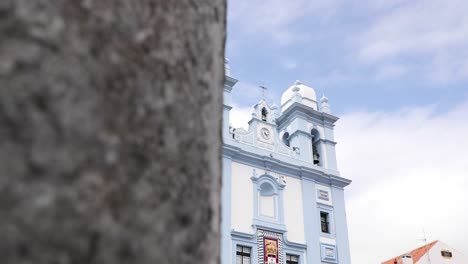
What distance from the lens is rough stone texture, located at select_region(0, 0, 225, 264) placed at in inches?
11.6

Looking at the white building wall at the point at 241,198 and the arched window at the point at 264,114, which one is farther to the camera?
the arched window at the point at 264,114

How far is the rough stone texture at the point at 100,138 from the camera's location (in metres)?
0.29

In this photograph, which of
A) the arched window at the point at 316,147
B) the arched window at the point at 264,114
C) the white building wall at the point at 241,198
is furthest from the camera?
the arched window at the point at 316,147

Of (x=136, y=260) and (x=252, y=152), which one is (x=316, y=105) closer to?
(x=252, y=152)

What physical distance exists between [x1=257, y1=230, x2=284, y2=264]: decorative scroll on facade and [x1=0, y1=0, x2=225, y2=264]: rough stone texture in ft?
32.0

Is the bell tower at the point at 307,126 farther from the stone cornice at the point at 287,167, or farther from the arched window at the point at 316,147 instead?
the stone cornice at the point at 287,167

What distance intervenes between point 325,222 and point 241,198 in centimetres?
243

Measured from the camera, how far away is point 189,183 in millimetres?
383

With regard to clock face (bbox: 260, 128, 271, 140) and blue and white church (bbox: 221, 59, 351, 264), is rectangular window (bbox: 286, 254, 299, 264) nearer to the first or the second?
blue and white church (bbox: 221, 59, 351, 264)

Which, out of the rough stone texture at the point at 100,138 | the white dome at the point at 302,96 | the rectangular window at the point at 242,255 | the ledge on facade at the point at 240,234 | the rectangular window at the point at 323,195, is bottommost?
the rough stone texture at the point at 100,138

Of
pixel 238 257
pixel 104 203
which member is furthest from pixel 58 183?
pixel 238 257

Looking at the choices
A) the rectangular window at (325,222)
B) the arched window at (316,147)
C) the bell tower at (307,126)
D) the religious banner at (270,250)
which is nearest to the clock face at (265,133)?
the bell tower at (307,126)

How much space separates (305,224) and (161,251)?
10.8 metres

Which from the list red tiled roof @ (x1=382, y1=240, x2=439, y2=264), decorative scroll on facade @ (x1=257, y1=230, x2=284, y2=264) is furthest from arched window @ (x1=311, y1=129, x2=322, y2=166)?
red tiled roof @ (x1=382, y1=240, x2=439, y2=264)
